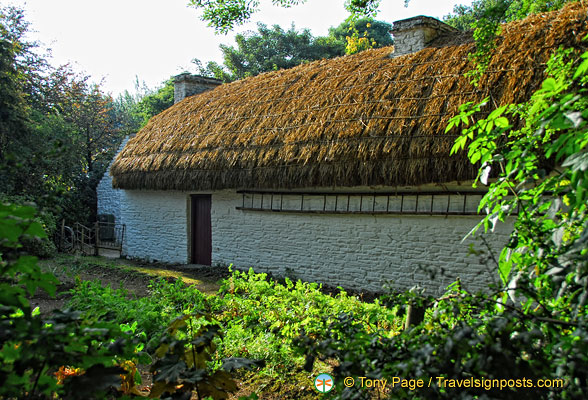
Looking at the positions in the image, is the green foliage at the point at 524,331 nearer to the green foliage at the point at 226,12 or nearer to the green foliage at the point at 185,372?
the green foliage at the point at 185,372

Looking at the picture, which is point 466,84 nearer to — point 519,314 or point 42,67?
point 519,314

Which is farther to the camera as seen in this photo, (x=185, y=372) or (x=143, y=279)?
(x=143, y=279)

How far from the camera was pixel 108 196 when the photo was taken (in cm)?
1758

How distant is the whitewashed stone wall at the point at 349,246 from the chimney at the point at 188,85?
21.7ft

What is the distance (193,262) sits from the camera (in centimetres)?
1190

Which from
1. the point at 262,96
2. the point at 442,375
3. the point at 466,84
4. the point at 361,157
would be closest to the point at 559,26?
the point at 466,84

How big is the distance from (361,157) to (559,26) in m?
3.56

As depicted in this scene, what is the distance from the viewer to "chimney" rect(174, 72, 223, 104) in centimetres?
1599

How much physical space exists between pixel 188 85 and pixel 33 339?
1534cm

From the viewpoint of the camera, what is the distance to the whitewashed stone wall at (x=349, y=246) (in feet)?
23.5

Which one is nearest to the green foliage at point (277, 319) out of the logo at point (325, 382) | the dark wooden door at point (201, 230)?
the logo at point (325, 382)

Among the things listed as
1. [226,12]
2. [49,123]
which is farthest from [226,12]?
[49,123]

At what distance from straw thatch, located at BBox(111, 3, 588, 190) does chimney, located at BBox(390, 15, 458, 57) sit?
399mm

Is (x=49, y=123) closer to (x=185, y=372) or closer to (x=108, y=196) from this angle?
(x=108, y=196)
